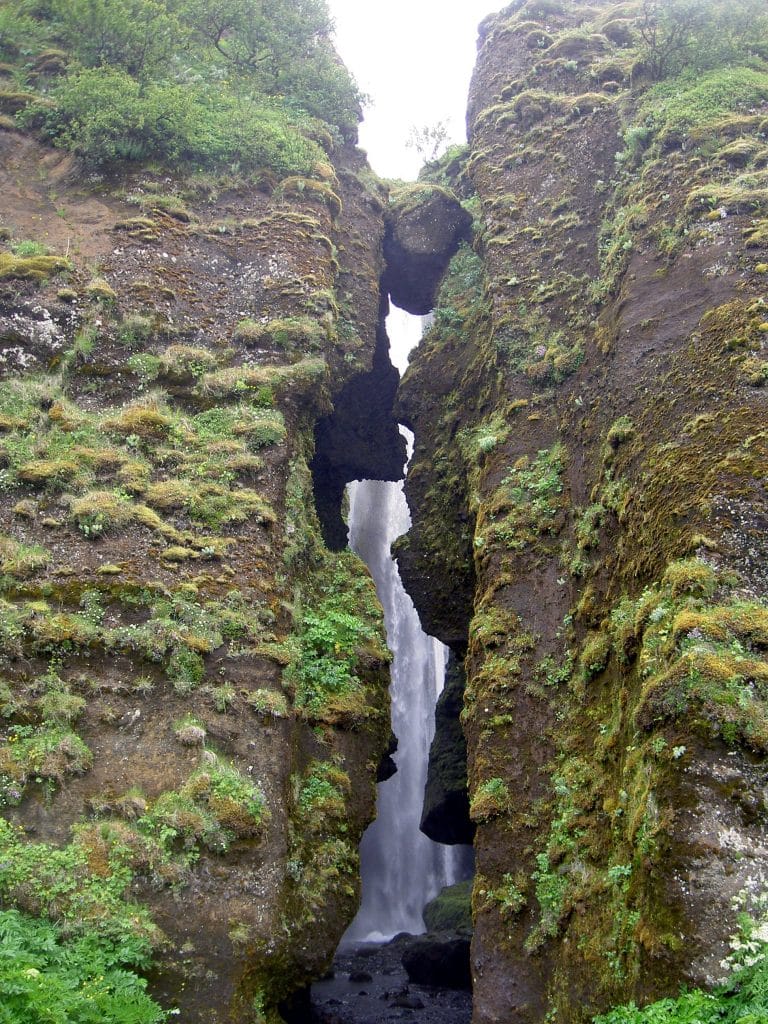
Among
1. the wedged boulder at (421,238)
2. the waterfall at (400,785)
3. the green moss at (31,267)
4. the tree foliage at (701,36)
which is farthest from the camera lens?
the waterfall at (400,785)

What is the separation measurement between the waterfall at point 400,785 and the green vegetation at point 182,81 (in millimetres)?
15475

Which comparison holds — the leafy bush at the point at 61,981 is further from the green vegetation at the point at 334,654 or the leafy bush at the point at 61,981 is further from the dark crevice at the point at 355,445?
the dark crevice at the point at 355,445

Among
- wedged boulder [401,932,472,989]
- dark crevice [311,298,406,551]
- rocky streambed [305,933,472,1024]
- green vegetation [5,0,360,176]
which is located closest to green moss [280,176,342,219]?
green vegetation [5,0,360,176]

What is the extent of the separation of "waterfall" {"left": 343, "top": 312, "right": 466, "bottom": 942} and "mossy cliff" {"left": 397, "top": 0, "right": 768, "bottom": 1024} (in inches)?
481

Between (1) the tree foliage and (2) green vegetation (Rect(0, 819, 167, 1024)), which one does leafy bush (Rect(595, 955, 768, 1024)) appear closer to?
(2) green vegetation (Rect(0, 819, 167, 1024))

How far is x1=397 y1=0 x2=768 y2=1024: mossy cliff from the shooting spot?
9312 millimetres

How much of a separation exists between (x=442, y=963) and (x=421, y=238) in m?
20.5

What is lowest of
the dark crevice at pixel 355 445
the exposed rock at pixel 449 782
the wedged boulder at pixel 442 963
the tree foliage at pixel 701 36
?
the wedged boulder at pixel 442 963

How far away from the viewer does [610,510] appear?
13.4 metres

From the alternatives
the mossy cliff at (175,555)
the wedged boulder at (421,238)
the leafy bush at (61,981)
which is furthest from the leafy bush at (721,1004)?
the wedged boulder at (421,238)

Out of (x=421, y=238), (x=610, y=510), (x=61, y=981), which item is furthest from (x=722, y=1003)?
(x=421, y=238)

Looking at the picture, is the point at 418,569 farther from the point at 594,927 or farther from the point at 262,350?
the point at 594,927

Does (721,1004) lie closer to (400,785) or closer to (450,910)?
(450,910)

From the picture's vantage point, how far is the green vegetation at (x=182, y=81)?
19.9 m
